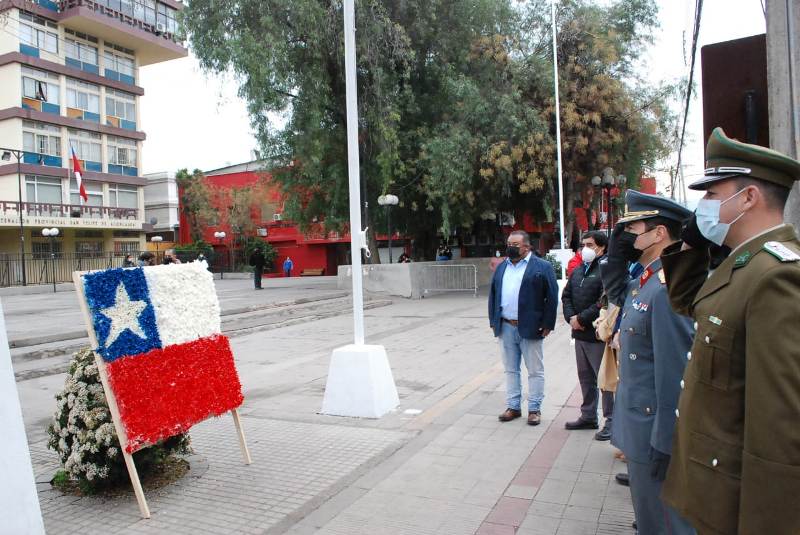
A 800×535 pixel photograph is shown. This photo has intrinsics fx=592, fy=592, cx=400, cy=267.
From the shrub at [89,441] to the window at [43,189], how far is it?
40398mm

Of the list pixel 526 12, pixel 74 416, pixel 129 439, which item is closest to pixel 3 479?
pixel 129 439

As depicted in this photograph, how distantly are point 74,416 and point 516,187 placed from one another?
19422mm

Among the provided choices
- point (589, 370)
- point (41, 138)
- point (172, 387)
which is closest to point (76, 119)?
point (41, 138)

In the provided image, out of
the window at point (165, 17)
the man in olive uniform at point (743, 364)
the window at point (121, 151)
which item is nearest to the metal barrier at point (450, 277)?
the man in olive uniform at point (743, 364)

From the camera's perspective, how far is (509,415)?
6.19m

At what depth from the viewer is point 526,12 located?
22.5 m

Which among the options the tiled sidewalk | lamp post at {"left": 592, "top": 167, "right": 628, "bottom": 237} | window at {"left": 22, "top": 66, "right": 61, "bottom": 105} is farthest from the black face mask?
window at {"left": 22, "top": 66, "right": 61, "bottom": 105}

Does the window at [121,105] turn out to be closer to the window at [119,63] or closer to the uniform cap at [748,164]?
the window at [119,63]

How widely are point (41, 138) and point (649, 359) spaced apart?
44.7m

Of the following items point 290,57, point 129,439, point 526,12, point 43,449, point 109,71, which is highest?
point 109,71

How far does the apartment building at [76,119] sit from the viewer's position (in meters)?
37.5

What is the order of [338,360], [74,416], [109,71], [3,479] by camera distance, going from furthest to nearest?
[109,71] < [338,360] < [74,416] < [3,479]

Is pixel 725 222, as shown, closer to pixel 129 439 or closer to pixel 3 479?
pixel 3 479

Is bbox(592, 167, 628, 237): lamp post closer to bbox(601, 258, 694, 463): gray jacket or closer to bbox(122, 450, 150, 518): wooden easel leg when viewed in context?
bbox(601, 258, 694, 463): gray jacket
